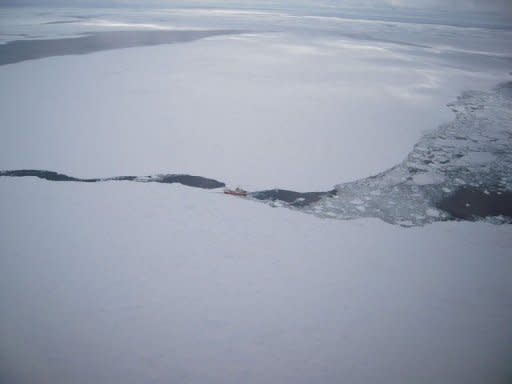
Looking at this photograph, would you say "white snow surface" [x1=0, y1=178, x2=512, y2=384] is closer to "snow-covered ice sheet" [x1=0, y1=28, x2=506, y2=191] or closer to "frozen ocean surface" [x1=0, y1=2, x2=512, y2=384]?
"frozen ocean surface" [x1=0, y1=2, x2=512, y2=384]

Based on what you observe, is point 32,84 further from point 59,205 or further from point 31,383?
point 31,383

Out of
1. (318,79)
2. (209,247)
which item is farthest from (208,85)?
(209,247)

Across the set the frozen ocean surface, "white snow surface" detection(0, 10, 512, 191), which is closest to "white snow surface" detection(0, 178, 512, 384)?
the frozen ocean surface

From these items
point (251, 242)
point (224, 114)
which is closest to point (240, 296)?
point (251, 242)

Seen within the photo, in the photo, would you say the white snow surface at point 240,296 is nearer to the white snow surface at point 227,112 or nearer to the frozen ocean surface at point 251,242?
the frozen ocean surface at point 251,242

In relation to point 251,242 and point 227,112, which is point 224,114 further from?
point 251,242

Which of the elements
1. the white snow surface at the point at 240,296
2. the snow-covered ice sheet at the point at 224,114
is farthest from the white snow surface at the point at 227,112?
the white snow surface at the point at 240,296

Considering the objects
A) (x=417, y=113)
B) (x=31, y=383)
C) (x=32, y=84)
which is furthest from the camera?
(x=32, y=84)
